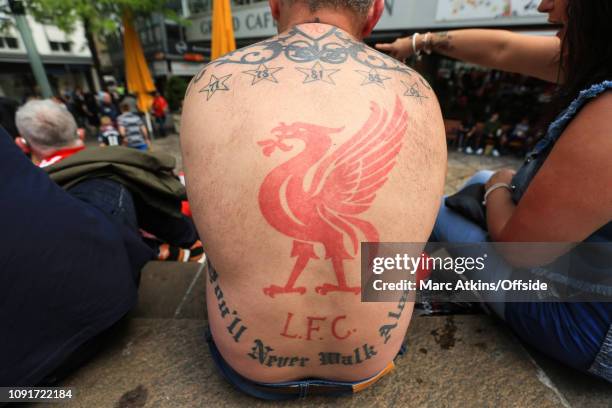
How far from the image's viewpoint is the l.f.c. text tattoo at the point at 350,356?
0.98 meters

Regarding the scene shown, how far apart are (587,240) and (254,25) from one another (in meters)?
11.3

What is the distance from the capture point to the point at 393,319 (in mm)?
996

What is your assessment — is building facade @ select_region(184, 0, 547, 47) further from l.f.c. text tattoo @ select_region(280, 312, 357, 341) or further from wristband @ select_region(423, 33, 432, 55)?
l.f.c. text tattoo @ select_region(280, 312, 357, 341)

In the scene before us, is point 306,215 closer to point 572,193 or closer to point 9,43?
point 572,193

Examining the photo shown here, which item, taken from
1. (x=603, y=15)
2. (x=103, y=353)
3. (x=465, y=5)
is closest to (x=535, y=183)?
(x=603, y=15)

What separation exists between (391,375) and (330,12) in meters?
1.48

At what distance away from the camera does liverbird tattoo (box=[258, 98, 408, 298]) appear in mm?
884

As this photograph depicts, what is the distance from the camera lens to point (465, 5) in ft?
20.3

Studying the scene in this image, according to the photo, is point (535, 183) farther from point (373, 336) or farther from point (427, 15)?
point (427, 15)

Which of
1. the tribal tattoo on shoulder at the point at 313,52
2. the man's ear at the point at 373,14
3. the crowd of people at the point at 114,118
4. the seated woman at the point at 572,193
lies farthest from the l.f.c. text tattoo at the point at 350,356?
the crowd of people at the point at 114,118

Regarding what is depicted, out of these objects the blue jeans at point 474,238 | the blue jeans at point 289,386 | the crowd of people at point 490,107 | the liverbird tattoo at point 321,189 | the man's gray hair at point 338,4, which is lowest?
the crowd of people at point 490,107

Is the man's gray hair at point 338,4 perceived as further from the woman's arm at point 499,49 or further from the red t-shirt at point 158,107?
the red t-shirt at point 158,107

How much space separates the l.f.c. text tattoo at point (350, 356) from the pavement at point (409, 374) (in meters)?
0.25

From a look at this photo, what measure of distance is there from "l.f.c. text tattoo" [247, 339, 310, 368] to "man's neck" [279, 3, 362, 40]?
3.93 ft
